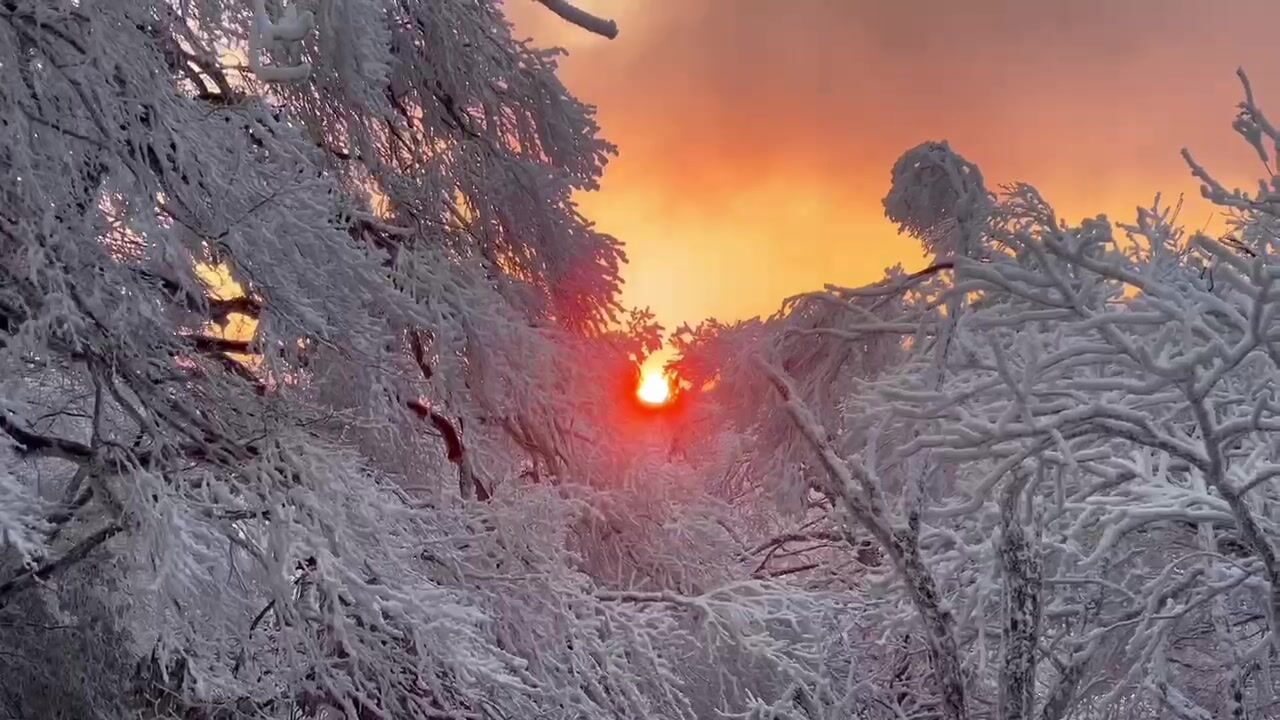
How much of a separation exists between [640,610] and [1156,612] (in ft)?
9.57

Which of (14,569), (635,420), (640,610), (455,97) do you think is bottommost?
(14,569)

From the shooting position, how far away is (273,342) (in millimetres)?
4254

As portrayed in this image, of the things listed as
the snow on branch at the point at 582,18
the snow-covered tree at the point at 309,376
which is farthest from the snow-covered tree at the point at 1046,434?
the snow on branch at the point at 582,18

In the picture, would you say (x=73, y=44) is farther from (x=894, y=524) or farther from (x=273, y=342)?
(x=894, y=524)

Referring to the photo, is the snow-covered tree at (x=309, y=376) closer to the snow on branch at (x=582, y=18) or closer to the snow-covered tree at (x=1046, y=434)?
the snow on branch at (x=582, y=18)

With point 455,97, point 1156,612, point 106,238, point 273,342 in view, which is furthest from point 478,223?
point 1156,612

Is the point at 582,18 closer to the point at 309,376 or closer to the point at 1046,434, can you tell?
the point at 309,376

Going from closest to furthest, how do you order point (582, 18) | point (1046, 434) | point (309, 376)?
point (1046, 434), point (309, 376), point (582, 18)

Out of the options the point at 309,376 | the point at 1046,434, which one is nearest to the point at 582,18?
the point at 309,376

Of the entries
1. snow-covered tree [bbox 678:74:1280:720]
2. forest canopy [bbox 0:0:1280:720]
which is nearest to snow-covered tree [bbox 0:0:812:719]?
forest canopy [bbox 0:0:1280:720]

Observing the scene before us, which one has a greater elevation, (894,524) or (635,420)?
(635,420)

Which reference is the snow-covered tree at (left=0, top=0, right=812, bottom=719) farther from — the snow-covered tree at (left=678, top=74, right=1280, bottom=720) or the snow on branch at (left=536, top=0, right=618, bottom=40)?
the snow-covered tree at (left=678, top=74, right=1280, bottom=720)

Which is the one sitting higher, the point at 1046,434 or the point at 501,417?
the point at 501,417

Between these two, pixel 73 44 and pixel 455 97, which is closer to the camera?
pixel 73 44
